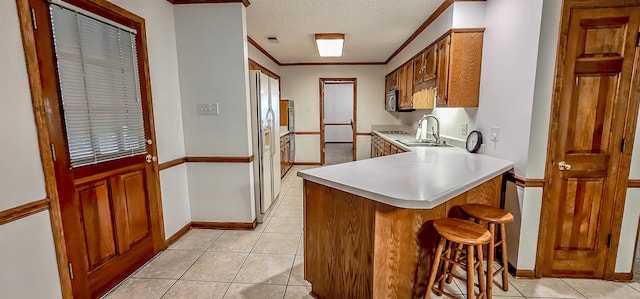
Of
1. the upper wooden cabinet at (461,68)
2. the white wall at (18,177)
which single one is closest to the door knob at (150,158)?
the white wall at (18,177)

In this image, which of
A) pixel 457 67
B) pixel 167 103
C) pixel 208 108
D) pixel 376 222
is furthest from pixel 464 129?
pixel 167 103

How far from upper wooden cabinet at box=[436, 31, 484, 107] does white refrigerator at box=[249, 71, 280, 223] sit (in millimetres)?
1915

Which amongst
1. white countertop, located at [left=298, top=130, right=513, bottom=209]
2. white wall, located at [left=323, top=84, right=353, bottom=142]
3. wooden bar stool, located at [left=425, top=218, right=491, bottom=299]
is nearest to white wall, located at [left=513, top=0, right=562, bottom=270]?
white countertop, located at [left=298, top=130, right=513, bottom=209]

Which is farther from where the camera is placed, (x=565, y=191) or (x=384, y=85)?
(x=384, y=85)

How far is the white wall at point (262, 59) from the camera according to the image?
4301 mm

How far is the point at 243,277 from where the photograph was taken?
214 centimetres

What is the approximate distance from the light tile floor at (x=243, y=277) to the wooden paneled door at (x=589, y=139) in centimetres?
17

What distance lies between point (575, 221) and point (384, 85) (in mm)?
4668

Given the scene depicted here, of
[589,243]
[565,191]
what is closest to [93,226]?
[565,191]

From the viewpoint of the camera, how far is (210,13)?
8.82ft

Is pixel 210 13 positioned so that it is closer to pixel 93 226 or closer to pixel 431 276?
pixel 93 226

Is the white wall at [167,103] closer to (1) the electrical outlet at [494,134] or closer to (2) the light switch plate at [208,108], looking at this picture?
(2) the light switch plate at [208,108]

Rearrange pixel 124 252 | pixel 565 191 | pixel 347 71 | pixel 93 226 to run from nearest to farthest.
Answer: pixel 93 226, pixel 565 191, pixel 124 252, pixel 347 71

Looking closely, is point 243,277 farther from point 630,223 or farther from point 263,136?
point 630,223
